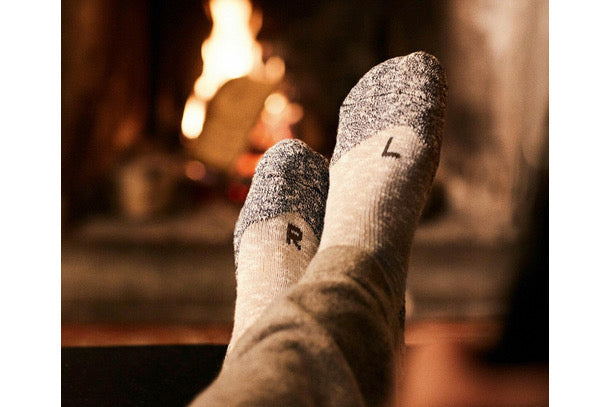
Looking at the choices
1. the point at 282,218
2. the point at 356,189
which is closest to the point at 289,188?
the point at 282,218

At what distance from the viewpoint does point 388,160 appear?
63 cm

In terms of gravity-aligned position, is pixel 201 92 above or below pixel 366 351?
above

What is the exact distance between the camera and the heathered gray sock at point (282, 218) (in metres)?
0.70

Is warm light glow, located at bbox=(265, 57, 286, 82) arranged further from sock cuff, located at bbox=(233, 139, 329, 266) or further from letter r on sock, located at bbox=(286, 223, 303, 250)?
letter r on sock, located at bbox=(286, 223, 303, 250)

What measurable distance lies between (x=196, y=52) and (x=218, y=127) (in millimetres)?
182

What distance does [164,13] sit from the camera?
4.22ft

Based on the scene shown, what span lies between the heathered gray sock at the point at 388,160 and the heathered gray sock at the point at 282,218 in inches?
2.6

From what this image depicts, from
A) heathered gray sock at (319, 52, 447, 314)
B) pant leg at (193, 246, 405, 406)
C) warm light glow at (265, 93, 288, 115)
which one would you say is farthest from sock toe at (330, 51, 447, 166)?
warm light glow at (265, 93, 288, 115)

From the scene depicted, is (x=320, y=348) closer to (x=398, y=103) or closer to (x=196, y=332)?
(x=398, y=103)

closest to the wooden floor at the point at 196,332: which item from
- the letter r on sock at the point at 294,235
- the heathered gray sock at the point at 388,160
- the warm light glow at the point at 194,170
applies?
the warm light glow at the point at 194,170

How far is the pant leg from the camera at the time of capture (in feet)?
0.99

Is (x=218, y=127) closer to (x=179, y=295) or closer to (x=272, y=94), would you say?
(x=272, y=94)

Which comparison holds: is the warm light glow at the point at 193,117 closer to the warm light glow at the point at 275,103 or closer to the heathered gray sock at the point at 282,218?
the warm light glow at the point at 275,103

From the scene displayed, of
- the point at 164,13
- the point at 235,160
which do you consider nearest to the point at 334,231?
the point at 235,160
